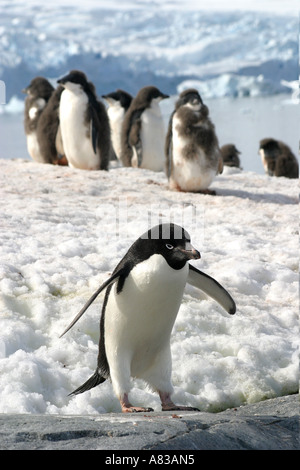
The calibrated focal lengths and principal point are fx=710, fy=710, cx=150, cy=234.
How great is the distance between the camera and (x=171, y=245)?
1.95m

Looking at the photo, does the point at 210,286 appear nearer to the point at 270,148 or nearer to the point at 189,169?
the point at 189,169

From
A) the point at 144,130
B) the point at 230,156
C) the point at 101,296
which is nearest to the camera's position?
the point at 101,296

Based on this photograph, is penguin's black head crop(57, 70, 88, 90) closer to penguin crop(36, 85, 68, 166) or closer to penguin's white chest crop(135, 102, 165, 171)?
penguin crop(36, 85, 68, 166)

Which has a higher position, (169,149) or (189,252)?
(189,252)

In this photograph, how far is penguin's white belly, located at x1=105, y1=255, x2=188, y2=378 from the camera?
2.02m

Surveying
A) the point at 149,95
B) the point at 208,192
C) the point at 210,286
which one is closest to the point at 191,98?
the point at 208,192

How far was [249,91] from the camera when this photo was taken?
2484 centimetres

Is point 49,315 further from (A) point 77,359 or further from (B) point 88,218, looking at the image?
(B) point 88,218

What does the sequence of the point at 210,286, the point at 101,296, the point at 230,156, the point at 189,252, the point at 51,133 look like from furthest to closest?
the point at 230,156, the point at 51,133, the point at 101,296, the point at 210,286, the point at 189,252

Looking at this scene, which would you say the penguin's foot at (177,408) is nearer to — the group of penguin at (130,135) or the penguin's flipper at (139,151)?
the group of penguin at (130,135)

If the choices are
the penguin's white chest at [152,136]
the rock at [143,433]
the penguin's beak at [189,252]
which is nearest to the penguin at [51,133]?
the penguin's white chest at [152,136]

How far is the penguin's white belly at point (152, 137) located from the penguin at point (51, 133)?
905 mm

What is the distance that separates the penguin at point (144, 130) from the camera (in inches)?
280

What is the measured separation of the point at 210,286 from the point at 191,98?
120 inches
